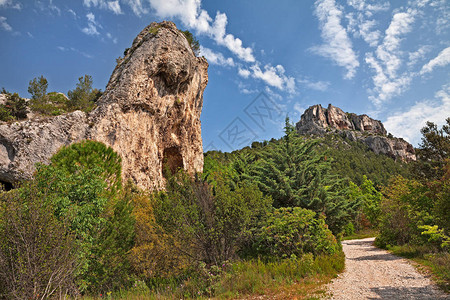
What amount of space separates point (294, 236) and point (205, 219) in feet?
11.6

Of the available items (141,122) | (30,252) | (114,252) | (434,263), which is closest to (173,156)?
(141,122)

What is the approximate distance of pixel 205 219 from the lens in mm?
7566

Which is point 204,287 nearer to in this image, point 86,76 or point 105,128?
point 105,128

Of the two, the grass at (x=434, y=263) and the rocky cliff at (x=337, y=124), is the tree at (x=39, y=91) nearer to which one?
the grass at (x=434, y=263)

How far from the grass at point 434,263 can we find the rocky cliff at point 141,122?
18678 millimetres

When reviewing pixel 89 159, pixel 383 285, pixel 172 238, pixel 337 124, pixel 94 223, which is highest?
pixel 337 124

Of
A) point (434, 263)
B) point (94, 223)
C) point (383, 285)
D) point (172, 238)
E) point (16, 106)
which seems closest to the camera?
point (383, 285)

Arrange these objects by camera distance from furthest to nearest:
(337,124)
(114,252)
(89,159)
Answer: (337,124) → (89,159) → (114,252)

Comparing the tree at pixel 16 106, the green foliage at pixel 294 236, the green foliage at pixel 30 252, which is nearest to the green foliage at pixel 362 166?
the green foliage at pixel 294 236

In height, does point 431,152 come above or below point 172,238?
above

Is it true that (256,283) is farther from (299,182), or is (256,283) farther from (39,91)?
(39,91)

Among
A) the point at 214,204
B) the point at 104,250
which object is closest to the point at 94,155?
the point at 104,250

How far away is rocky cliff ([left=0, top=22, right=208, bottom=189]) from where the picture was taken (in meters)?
18.7

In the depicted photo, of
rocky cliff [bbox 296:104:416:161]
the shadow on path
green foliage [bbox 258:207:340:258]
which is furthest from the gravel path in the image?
rocky cliff [bbox 296:104:416:161]
